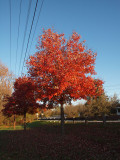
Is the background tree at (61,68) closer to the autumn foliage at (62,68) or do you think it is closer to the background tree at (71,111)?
the autumn foliage at (62,68)

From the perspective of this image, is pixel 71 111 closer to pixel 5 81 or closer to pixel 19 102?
pixel 5 81

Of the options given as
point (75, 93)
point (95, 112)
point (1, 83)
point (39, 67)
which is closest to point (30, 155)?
point (75, 93)

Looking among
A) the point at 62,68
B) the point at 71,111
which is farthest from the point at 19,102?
the point at 71,111

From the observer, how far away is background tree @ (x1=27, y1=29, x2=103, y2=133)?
13.4m

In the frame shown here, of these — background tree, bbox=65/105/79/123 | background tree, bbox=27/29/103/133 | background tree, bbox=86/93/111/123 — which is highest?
background tree, bbox=27/29/103/133

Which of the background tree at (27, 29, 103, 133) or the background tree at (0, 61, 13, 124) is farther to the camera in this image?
the background tree at (0, 61, 13, 124)

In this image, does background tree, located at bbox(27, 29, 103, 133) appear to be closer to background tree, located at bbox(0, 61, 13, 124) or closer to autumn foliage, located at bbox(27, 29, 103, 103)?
autumn foliage, located at bbox(27, 29, 103, 103)

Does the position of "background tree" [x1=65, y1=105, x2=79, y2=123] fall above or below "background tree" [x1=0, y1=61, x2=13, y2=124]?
below

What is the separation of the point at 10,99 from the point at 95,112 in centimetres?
1447

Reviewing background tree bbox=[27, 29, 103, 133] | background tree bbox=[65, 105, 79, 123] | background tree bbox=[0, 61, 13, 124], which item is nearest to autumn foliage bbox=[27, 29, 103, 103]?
background tree bbox=[27, 29, 103, 133]

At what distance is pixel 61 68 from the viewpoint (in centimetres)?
1354

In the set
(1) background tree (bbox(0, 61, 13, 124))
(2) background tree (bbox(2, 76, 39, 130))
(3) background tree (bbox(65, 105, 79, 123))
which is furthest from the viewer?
(3) background tree (bbox(65, 105, 79, 123))

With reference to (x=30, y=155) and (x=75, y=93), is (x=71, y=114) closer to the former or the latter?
(x=75, y=93)

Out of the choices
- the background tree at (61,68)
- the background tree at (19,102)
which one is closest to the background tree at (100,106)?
the background tree at (19,102)
